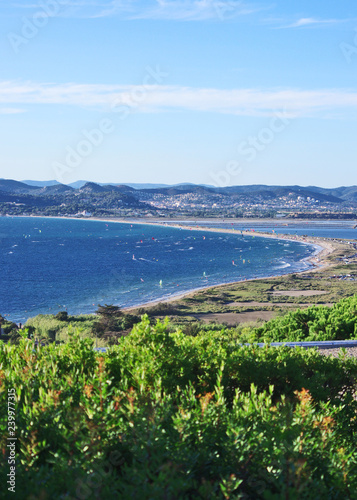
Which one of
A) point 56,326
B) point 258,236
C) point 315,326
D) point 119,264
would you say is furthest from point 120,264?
point 315,326

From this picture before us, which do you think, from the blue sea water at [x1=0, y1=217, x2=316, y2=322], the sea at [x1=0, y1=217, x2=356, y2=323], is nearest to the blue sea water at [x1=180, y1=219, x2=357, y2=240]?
the sea at [x1=0, y1=217, x2=356, y2=323]

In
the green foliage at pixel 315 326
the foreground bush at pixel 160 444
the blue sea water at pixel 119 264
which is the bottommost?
the blue sea water at pixel 119 264

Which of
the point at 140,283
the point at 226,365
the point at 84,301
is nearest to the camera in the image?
the point at 226,365

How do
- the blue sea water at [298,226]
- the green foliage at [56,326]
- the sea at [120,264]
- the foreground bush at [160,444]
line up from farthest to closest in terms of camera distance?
the blue sea water at [298,226], the sea at [120,264], the green foliage at [56,326], the foreground bush at [160,444]

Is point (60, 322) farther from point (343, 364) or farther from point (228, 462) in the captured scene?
point (228, 462)

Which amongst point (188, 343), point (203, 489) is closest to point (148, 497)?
point (203, 489)

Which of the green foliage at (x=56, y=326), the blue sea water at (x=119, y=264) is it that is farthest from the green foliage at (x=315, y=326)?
the blue sea water at (x=119, y=264)

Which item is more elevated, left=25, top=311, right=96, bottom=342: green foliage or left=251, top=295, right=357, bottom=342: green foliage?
left=251, top=295, right=357, bottom=342: green foliage

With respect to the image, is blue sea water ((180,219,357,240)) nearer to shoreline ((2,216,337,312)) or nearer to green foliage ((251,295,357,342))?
shoreline ((2,216,337,312))

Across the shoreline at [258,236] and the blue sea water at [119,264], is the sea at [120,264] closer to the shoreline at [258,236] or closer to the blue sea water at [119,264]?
the blue sea water at [119,264]
